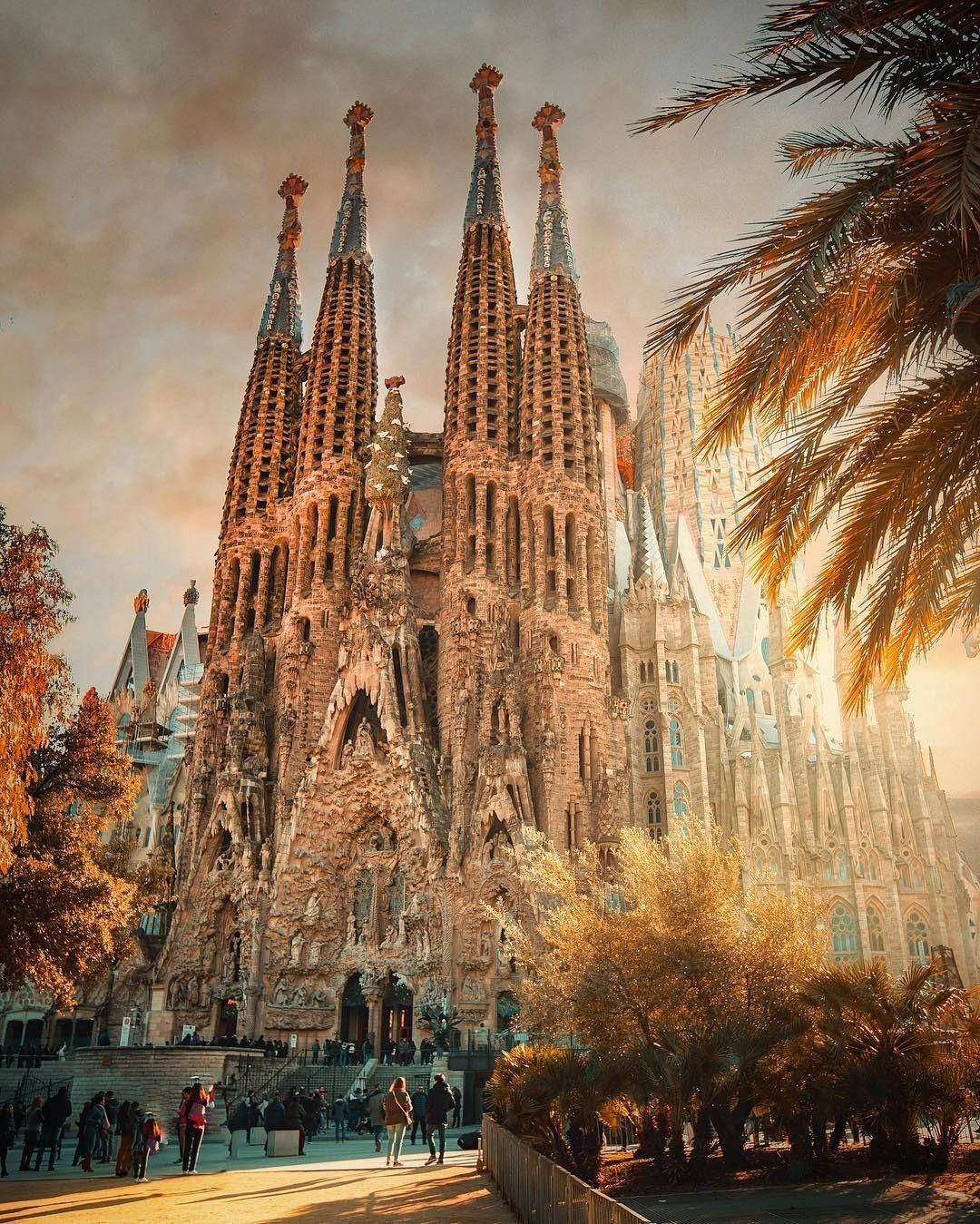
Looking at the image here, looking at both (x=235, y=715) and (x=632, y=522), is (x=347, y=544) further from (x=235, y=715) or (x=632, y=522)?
(x=632, y=522)

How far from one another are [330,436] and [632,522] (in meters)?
17.5

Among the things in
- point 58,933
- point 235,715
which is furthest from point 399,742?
point 58,933

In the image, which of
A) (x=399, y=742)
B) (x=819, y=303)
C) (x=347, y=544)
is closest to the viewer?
(x=819, y=303)

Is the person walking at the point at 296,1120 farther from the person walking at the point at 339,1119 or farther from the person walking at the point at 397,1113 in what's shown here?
the person walking at the point at 339,1119

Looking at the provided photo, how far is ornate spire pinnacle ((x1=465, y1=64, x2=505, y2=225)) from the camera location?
47719 millimetres

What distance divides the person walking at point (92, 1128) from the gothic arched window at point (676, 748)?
27.9 meters

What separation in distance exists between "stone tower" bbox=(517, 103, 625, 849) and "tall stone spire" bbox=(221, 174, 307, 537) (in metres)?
11.4

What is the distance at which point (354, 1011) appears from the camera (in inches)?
1448

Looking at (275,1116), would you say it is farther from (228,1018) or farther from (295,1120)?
(228,1018)

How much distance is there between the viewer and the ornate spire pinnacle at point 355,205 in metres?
49.8

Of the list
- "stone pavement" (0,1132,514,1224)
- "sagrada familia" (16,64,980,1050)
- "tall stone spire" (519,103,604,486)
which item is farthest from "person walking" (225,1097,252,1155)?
"tall stone spire" (519,103,604,486)

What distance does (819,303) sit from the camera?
8.79 metres

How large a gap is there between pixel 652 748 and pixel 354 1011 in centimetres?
1473

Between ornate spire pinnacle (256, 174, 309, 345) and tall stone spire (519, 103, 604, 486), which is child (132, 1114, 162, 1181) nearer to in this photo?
tall stone spire (519, 103, 604, 486)
